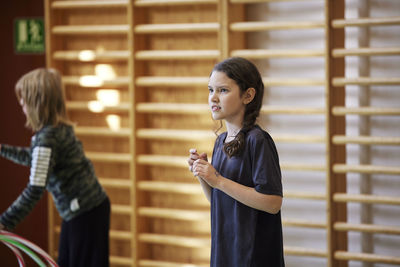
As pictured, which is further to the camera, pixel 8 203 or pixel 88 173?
pixel 8 203

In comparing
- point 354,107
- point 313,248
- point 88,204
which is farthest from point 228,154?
point 313,248

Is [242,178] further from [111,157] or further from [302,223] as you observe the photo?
[111,157]

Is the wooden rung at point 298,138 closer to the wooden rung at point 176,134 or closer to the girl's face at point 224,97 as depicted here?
the wooden rung at point 176,134

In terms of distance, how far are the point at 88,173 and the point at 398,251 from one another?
2016 mm

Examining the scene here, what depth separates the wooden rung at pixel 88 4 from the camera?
176 inches

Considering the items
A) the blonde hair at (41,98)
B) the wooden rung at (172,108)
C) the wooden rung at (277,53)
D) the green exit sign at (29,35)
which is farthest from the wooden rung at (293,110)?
the green exit sign at (29,35)

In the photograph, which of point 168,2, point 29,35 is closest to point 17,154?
point 168,2

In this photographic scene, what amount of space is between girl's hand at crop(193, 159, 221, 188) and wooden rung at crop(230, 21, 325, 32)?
190cm

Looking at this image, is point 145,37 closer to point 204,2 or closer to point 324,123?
point 204,2

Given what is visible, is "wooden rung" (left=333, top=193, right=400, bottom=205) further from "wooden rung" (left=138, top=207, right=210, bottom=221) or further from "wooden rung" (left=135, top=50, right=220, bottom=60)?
Result: "wooden rung" (left=135, top=50, right=220, bottom=60)

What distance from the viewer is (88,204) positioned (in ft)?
11.2

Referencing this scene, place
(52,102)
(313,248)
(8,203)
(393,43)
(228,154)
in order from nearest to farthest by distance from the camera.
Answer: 1. (228,154)
2. (52,102)
3. (393,43)
4. (313,248)
5. (8,203)

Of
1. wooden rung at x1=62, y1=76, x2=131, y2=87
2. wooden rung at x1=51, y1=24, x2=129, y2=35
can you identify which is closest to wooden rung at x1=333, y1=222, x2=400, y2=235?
wooden rung at x1=62, y1=76, x2=131, y2=87

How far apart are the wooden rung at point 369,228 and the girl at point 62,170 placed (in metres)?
1.47
